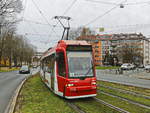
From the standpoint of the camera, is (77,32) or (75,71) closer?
(75,71)

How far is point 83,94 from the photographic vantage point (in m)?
8.45

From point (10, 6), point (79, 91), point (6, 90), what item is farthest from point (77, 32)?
point (79, 91)

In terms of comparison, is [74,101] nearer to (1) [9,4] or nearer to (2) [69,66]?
(2) [69,66]

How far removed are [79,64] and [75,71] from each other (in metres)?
0.41

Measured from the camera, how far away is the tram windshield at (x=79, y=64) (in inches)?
334

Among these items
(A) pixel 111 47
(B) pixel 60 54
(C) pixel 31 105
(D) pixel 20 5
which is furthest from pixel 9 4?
(A) pixel 111 47

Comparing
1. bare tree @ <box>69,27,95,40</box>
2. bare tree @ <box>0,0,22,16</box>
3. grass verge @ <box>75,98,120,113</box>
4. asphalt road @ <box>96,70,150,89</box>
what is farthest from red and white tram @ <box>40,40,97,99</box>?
bare tree @ <box>69,27,95,40</box>

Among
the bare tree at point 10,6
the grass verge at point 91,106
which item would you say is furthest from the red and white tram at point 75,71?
the bare tree at point 10,6

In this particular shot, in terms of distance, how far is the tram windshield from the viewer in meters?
8.49

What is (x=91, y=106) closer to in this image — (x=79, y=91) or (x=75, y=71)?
(x=79, y=91)

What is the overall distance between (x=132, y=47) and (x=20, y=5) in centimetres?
5296

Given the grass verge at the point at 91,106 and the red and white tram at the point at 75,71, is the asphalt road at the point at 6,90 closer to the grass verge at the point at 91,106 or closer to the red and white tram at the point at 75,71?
the red and white tram at the point at 75,71

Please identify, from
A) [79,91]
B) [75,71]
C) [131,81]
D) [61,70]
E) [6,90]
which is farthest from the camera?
[131,81]

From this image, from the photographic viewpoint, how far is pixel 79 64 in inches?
341
